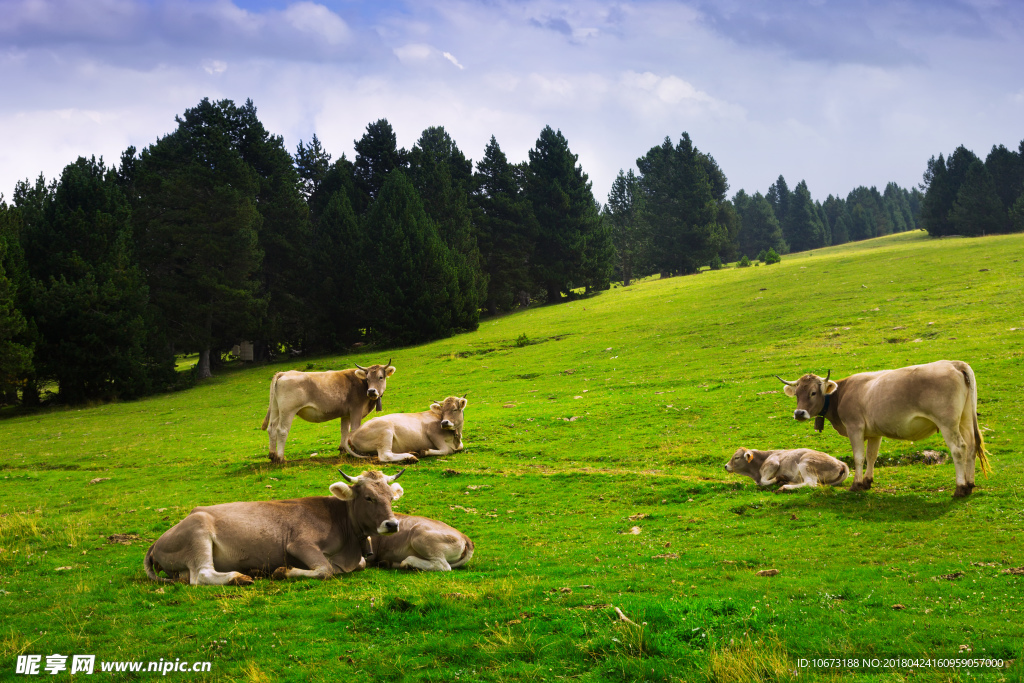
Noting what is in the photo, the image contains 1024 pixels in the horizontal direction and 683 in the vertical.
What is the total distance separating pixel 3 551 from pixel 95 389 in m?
32.5

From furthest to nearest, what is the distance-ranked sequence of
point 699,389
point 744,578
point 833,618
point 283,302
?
point 283,302 → point 699,389 → point 744,578 → point 833,618

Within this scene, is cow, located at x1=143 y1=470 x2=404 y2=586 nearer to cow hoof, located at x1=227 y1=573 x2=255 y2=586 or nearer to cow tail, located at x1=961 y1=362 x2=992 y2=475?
cow hoof, located at x1=227 y1=573 x2=255 y2=586

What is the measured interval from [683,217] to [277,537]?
81204 mm

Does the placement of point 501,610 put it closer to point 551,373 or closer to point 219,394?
point 551,373

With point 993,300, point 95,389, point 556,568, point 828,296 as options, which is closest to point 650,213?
point 828,296

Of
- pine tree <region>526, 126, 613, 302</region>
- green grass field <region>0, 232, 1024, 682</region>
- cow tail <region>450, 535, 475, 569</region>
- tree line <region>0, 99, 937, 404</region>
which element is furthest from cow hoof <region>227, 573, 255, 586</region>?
pine tree <region>526, 126, 613, 302</region>

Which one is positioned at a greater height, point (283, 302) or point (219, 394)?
point (283, 302)

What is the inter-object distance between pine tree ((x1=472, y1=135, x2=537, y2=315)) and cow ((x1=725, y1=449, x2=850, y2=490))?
166ft

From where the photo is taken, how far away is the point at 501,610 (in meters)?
7.01

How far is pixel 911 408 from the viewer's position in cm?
1141

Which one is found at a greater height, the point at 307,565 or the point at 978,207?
the point at 978,207

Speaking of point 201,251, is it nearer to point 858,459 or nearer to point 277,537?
point 277,537

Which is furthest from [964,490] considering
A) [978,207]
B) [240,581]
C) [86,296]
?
[978,207]

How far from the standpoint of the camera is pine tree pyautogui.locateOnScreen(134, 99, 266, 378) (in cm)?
4519
